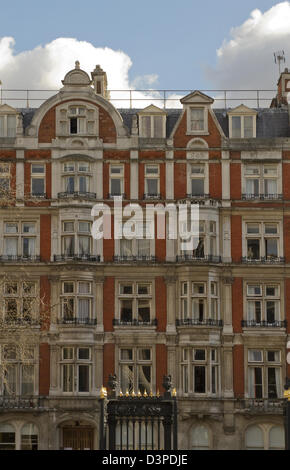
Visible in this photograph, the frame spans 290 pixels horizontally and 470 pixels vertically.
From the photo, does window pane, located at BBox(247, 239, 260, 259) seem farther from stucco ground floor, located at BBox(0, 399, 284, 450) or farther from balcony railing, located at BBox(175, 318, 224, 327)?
stucco ground floor, located at BBox(0, 399, 284, 450)

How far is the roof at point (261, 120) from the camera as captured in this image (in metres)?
56.3

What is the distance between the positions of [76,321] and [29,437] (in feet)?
23.2

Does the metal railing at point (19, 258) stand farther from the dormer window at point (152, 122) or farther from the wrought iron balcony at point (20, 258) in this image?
the dormer window at point (152, 122)

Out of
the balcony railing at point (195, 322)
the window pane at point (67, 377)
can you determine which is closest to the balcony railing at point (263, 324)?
the balcony railing at point (195, 322)

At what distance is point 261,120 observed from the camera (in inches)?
2247

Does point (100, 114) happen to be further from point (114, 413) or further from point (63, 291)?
point (114, 413)

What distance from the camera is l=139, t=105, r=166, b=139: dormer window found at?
54.9 metres

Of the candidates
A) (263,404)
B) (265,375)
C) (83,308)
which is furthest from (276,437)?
(83,308)

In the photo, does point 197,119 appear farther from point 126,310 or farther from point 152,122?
point 126,310

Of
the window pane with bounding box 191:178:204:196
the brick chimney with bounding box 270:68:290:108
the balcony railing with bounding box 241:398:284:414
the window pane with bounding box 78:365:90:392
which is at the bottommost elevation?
the balcony railing with bounding box 241:398:284:414

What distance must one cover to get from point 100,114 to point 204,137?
6.48m

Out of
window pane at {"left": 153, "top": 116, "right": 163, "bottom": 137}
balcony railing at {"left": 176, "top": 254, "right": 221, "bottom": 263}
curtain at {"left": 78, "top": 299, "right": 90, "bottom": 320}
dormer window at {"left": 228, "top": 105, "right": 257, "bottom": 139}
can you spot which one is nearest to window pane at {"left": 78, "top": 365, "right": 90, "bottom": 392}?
curtain at {"left": 78, "top": 299, "right": 90, "bottom": 320}
